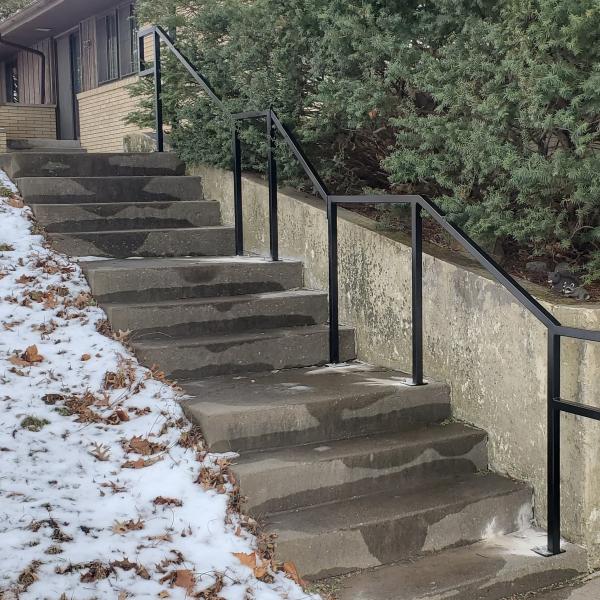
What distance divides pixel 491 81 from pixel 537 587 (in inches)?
91.8

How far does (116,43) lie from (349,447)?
39.5 ft

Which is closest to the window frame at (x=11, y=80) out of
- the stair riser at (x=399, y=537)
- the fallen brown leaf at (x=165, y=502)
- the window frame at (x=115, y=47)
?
the window frame at (x=115, y=47)

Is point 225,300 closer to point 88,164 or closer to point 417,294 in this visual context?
point 417,294

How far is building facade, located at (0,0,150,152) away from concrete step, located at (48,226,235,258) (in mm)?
6724

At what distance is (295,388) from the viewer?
162 inches

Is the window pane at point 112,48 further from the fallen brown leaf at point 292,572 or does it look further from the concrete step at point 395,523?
the fallen brown leaf at point 292,572

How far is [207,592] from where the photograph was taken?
280cm

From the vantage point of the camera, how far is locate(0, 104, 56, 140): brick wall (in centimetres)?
1484

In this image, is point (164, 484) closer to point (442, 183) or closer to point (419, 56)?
point (442, 183)

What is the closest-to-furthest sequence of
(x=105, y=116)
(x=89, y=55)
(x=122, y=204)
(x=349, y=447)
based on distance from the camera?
(x=349, y=447)
(x=122, y=204)
(x=105, y=116)
(x=89, y=55)

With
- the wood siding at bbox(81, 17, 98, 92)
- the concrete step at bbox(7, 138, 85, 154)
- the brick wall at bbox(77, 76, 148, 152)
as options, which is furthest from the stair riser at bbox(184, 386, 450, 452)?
the wood siding at bbox(81, 17, 98, 92)

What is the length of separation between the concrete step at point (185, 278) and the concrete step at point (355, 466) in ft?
5.19

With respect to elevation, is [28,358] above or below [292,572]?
above

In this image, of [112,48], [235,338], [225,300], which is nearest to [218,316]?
[225,300]
